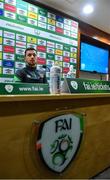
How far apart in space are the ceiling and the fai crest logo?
2.51m

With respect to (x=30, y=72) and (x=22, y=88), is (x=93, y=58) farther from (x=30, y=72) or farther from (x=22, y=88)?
(x=22, y=88)

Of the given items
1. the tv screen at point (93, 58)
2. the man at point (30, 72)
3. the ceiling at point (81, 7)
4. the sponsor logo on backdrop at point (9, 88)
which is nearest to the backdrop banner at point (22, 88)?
the sponsor logo on backdrop at point (9, 88)

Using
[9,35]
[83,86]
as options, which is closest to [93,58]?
[9,35]

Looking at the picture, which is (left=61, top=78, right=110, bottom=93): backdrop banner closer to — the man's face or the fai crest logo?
the fai crest logo

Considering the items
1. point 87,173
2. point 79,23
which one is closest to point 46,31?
point 79,23

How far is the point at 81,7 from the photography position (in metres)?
3.87

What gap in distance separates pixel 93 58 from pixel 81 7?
5.49 feet

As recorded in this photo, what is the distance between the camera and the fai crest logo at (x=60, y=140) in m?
1.54

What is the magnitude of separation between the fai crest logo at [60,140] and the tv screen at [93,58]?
3.21 metres

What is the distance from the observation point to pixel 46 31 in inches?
149

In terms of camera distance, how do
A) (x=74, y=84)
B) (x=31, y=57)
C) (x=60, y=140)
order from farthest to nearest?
(x=31, y=57)
(x=74, y=84)
(x=60, y=140)

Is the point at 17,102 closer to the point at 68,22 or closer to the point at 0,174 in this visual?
the point at 0,174

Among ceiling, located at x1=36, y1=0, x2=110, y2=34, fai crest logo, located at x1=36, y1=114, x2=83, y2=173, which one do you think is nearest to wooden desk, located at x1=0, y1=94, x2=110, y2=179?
fai crest logo, located at x1=36, y1=114, x2=83, y2=173

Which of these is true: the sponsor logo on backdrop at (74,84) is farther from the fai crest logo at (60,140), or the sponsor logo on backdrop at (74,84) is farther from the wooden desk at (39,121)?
the fai crest logo at (60,140)
